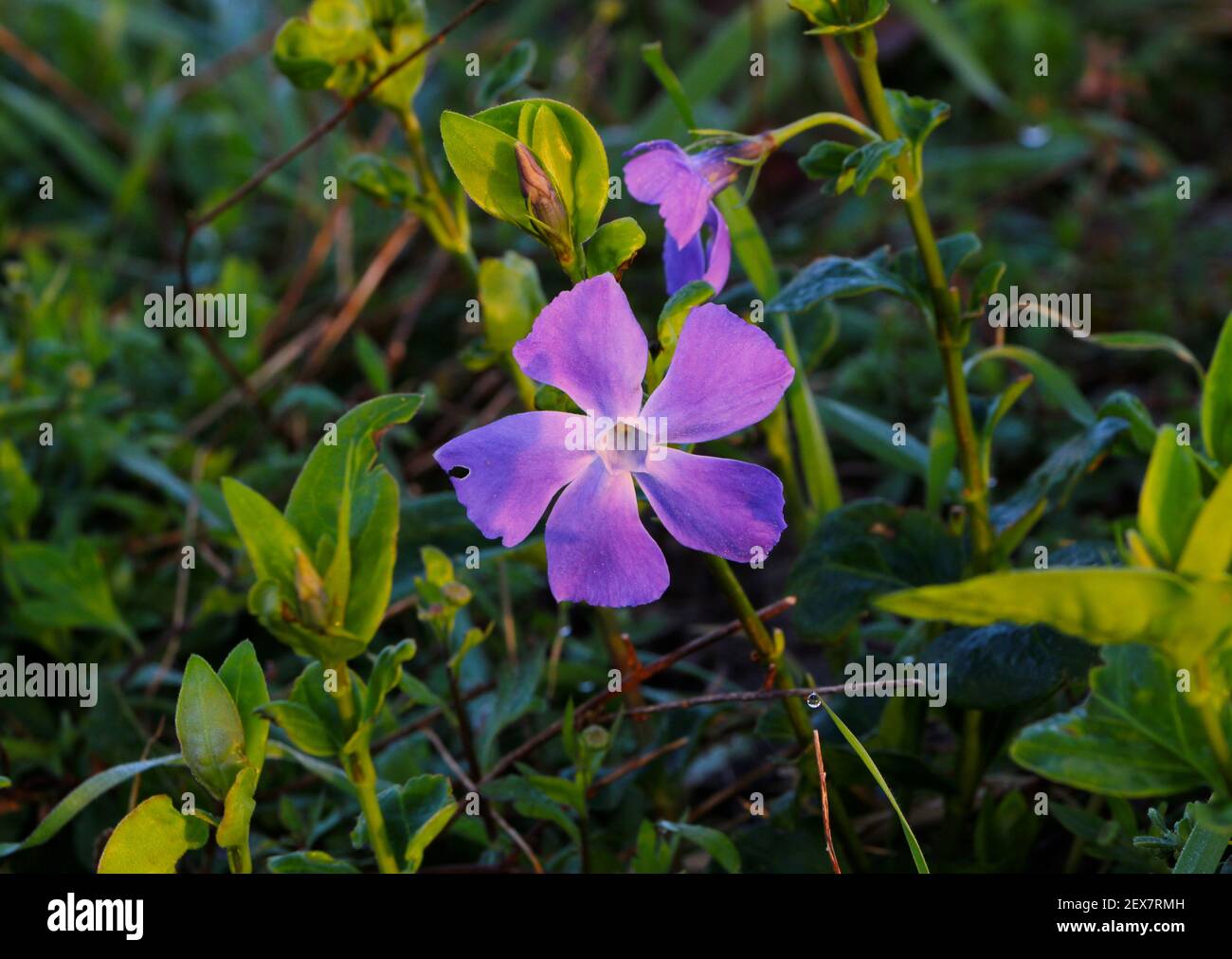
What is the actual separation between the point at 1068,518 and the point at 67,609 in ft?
4.24

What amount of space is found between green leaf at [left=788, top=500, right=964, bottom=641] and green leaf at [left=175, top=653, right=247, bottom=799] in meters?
0.54

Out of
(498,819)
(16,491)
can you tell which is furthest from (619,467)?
(16,491)

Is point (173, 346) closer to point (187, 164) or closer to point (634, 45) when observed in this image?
point (187, 164)

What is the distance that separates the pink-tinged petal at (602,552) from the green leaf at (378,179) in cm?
44

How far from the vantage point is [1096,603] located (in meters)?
0.76

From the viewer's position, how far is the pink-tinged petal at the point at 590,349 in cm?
91

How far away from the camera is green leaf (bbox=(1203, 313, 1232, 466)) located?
998 mm

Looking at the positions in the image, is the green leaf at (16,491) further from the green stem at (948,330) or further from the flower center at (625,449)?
the green stem at (948,330)

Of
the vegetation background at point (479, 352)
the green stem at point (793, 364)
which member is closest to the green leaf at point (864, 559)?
the vegetation background at point (479, 352)

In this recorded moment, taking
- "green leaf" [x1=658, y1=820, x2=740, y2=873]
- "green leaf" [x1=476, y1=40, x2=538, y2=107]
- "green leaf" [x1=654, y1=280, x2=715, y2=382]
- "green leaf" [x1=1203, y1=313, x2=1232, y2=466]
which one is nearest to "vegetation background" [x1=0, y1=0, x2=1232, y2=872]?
"green leaf" [x1=658, y1=820, x2=740, y2=873]

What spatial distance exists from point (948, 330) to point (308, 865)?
712 millimetres

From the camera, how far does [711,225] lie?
3.88ft

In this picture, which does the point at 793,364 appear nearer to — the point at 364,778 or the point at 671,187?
the point at 671,187
